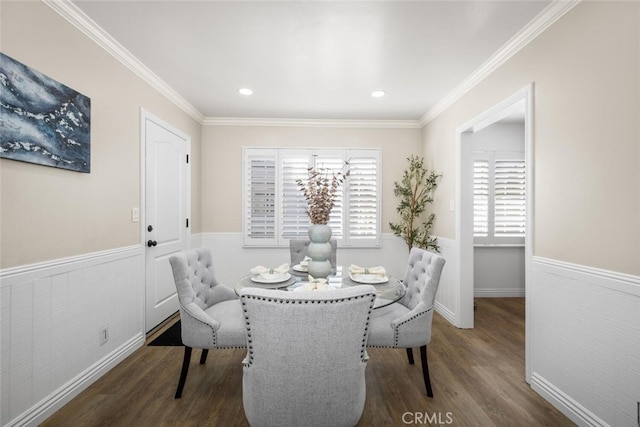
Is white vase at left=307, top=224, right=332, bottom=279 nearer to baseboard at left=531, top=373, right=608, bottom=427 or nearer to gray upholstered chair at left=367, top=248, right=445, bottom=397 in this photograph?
gray upholstered chair at left=367, top=248, right=445, bottom=397

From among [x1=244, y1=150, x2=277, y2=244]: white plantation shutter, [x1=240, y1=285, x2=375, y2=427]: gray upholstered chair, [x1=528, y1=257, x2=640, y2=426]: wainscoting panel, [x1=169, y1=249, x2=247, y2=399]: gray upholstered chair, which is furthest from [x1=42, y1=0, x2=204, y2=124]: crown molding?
[x1=528, y1=257, x2=640, y2=426]: wainscoting panel

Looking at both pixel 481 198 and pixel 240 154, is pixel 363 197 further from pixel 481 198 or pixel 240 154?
pixel 240 154

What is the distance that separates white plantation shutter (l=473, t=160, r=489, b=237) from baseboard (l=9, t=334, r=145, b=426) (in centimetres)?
452

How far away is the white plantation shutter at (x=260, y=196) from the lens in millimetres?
4391

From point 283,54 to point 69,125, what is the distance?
1666mm

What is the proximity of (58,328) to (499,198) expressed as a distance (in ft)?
16.7

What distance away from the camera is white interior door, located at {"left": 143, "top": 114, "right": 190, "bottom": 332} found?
304 centimetres

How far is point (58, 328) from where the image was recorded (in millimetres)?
1935

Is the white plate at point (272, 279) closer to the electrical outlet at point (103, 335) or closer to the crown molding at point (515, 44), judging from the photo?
the electrical outlet at point (103, 335)

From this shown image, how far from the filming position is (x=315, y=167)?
173 inches

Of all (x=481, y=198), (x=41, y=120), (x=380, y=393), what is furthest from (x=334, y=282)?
(x=481, y=198)

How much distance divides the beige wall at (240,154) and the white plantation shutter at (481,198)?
1109 millimetres

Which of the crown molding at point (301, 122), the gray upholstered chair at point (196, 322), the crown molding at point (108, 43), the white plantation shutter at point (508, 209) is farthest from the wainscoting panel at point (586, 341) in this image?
the crown molding at point (108, 43)

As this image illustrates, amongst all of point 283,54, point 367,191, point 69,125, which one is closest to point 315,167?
point 367,191
